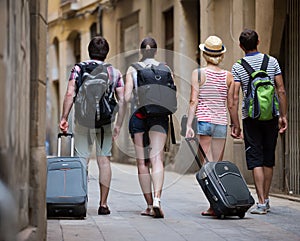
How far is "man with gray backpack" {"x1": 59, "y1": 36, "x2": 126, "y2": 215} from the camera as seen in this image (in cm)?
793

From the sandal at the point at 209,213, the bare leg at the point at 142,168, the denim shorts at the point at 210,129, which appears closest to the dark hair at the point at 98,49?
the bare leg at the point at 142,168

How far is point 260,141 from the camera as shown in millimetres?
8367

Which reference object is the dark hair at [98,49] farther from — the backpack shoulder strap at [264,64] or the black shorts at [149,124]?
the backpack shoulder strap at [264,64]

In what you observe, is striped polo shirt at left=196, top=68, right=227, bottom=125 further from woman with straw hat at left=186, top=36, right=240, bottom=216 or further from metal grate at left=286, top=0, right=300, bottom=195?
metal grate at left=286, top=0, right=300, bottom=195

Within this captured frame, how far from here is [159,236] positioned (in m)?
6.55

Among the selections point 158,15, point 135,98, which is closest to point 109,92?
point 135,98

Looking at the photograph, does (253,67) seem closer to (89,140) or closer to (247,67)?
(247,67)

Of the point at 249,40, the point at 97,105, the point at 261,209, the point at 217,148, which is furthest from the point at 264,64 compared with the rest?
the point at 97,105

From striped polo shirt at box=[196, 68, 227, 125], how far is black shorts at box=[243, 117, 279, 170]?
31cm

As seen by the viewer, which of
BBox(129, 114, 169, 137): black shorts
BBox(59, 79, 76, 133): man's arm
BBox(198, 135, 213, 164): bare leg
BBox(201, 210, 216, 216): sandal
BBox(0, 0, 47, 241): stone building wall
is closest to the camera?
BBox(0, 0, 47, 241): stone building wall

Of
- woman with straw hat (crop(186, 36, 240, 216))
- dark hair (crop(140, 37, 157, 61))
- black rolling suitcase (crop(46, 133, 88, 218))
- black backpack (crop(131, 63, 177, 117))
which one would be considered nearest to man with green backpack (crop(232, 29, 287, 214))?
woman with straw hat (crop(186, 36, 240, 216))

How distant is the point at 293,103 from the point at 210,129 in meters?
3.13

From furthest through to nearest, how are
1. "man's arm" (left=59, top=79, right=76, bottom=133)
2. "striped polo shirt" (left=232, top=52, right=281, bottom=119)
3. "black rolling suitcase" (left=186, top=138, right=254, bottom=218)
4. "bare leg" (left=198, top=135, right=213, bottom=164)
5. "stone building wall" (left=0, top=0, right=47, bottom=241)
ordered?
"striped polo shirt" (left=232, top=52, right=281, bottom=119) → "bare leg" (left=198, top=135, right=213, bottom=164) → "man's arm" (left=59, top=79, right=76, bottom=133) → "black rolling suitcase" (left=186, top=138, right=254, bottom=218) → "stone building wall" (left=0, top=0, right=47, bottom=241)

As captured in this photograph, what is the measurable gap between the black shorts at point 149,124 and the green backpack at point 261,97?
0.88 m
